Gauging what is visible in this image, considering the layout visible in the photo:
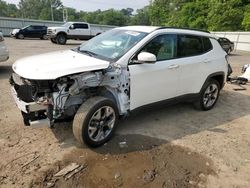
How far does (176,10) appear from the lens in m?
48.1

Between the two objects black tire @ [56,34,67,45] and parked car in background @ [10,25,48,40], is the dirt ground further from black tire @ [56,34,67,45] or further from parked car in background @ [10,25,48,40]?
parked car in background @ [10,25,48,40]

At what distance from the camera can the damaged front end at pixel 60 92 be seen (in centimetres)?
390

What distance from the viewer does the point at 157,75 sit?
191 inches

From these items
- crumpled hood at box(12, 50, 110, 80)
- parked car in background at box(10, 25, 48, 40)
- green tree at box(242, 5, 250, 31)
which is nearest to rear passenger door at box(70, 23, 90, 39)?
parked car in background at box(10, 25, 48, 40)

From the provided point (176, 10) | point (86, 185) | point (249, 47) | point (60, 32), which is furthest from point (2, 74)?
point (176, 10)

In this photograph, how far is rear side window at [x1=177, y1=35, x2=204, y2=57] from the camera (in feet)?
17.6

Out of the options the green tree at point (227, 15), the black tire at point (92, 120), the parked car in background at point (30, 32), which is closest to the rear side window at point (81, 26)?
the parked car in background at point (30, 32)

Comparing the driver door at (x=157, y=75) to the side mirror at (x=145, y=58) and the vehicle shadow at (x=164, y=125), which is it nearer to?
the side mirror at (x=145, y=58)

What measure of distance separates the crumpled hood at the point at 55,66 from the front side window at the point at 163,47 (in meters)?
0.98

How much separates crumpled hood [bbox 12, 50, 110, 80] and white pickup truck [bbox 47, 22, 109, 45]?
19.1 metres

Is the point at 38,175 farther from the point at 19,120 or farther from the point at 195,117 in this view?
the point at 195,117

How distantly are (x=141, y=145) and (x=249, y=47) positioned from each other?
27.1 meters

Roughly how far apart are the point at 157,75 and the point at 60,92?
5.79ft

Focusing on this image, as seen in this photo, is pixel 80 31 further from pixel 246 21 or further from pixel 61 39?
pixel 246 21
